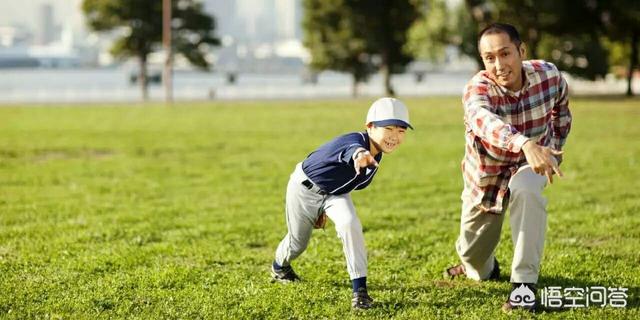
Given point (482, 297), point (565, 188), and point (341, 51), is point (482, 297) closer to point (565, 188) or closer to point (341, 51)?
point (565, 188)

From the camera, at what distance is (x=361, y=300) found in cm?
567

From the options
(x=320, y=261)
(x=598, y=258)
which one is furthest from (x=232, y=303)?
(x=598, y=258)

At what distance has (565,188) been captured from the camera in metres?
12.2

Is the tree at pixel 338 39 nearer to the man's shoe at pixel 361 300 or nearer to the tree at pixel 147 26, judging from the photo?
the tree at pixel 147 26

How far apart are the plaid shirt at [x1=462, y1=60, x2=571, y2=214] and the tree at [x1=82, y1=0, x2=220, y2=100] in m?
49.1

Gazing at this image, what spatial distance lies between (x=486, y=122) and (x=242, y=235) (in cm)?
409

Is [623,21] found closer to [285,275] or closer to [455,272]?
[455,272]

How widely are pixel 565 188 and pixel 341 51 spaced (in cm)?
5048

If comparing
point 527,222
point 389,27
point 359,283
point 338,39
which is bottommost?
point 359,283

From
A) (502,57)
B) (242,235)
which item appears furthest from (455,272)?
(242,235)

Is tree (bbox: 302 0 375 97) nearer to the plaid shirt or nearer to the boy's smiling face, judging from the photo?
the plaid shirt

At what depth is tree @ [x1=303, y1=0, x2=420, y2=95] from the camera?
2297 inches

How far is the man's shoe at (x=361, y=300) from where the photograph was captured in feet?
18.6

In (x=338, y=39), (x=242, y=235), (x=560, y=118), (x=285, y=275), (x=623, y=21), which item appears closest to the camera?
(x=560, y=118)
